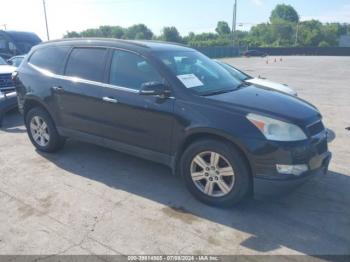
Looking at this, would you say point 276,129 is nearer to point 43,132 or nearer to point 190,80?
point 190,80

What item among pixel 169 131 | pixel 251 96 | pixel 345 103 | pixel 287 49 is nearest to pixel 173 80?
pixel 169 131

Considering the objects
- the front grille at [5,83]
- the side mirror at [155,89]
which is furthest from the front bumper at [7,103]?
the side mirror at [155,89]

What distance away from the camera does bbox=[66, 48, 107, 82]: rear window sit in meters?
4.64

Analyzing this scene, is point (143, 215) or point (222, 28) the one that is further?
point (222, 28)

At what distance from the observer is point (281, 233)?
3.42 metres

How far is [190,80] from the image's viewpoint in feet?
13.6

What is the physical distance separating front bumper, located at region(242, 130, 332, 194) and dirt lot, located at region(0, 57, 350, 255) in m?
0.41

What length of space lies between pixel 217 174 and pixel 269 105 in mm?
961

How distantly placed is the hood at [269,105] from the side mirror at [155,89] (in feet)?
1.68

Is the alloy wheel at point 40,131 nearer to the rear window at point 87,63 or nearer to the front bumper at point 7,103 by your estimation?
the rear window at point 87,63

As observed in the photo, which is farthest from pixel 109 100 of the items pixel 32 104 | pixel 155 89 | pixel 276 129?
pixel 276 129

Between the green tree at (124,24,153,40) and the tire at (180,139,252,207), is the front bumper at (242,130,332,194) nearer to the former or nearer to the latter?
the tire at (180,139,252,207)

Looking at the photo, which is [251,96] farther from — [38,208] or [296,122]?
[38,208]

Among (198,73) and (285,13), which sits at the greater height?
(285,13)
